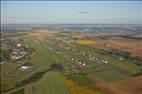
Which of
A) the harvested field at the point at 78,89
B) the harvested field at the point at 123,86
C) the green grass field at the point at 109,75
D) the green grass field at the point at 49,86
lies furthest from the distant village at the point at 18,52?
the harvested field at the point at 123,86

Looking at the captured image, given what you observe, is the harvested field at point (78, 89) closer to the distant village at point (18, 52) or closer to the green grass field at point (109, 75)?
the green grass field at point (109, 75)

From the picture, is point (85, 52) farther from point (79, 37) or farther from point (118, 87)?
point (118, 87)

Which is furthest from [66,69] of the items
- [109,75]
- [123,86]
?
[123,86]

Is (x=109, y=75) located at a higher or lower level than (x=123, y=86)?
higher

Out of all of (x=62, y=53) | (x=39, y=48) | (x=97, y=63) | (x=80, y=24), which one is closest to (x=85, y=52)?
(x=62, y=53)

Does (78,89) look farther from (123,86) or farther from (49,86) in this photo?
(123,86)

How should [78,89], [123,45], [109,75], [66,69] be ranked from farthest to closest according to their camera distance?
[123,45], [66,69], [109,75], [78,89]

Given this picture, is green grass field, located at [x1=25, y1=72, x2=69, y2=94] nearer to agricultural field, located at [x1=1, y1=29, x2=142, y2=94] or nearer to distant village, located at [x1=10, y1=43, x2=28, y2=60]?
agricultural field, located at [x1=1, y1=29, x2=142, y2=94]
